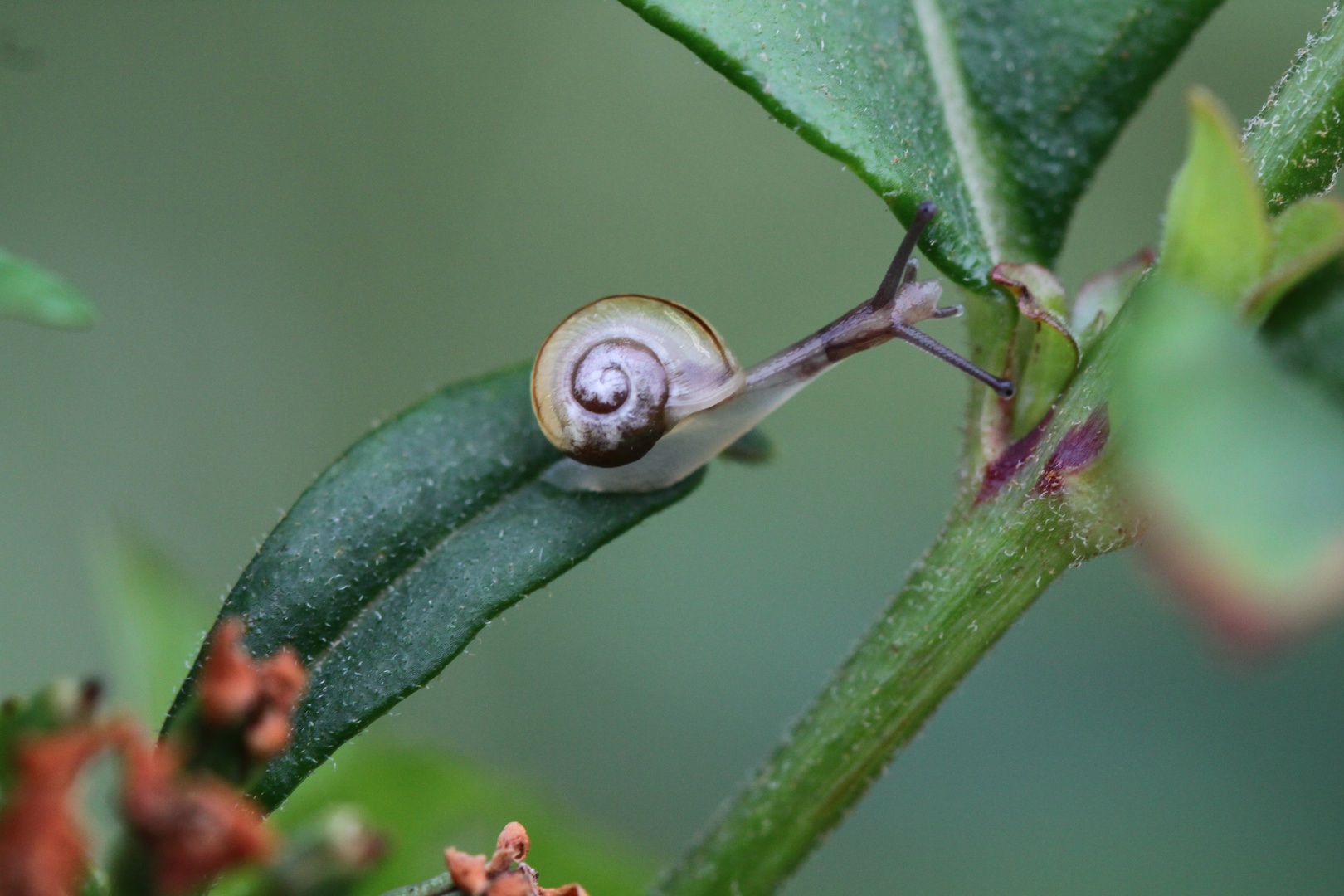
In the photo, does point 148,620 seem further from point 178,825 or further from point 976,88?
point 976,88

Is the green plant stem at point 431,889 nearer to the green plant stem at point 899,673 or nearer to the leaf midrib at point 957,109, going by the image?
the green plant stem at point 899,673

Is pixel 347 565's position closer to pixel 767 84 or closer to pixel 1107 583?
pixel 767 84

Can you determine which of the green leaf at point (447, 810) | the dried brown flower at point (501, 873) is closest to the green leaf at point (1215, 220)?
the dried brown flower at point (501, 873)

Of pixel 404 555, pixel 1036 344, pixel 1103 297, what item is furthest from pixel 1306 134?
pixel 404 555

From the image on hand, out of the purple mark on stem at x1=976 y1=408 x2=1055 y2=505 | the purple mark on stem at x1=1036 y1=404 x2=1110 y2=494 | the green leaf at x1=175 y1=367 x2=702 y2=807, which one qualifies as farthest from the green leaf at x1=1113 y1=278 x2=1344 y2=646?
the green leaf at x1=175 y1=367 x2=702 y2=807

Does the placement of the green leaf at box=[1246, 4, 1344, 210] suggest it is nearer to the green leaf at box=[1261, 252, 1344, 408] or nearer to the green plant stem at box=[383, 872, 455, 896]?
the green leaf at box=[1261, 252, 1344, 408]

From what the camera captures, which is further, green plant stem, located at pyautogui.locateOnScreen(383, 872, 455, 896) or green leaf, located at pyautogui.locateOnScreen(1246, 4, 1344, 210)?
green leaf, located at pyautogui.locateOnScreen(1246, 4, 1344, 210)
